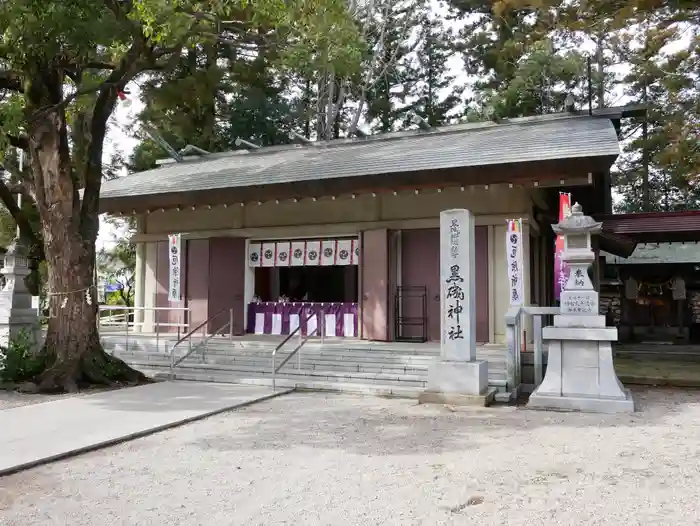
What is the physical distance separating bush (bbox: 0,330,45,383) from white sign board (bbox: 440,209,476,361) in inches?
257

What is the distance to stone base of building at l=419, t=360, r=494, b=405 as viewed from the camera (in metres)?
7.61

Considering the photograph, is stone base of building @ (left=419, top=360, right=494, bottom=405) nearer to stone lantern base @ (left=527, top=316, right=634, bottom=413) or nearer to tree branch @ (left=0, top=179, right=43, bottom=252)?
stone lantern base @ (left=527, top=316, right=634, bottom=413)

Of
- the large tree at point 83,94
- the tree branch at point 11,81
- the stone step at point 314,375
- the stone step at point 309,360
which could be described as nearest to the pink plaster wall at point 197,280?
the stone step at point 309,360

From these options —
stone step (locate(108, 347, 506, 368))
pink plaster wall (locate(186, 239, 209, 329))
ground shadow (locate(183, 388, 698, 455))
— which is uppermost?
pink plaster wall (locate(186, 239, 209, 329))

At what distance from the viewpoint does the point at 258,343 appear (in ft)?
36.7

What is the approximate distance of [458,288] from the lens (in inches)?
315

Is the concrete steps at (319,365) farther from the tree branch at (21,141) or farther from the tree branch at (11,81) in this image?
the tree branch at (11,81)

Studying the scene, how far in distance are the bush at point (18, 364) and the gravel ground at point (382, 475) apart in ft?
13.8

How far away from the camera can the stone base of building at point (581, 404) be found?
707cm

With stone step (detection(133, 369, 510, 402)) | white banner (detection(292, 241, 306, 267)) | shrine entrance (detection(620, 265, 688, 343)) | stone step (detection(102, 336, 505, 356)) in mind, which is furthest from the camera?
shrine entrance (detection(620, 265, 688, 343))

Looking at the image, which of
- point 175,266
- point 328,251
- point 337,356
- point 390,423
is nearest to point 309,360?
point 337,356

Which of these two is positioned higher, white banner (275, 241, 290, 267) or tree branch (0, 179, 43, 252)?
tree branch (0, 179, 43, 252)

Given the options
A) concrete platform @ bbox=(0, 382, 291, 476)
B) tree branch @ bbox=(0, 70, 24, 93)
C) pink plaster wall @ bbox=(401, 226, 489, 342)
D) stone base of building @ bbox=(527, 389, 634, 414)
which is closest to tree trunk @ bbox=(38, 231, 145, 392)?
concrete platform @ bbox=(0, 382, 291, 476)

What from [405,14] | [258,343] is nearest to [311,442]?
[258,343]
